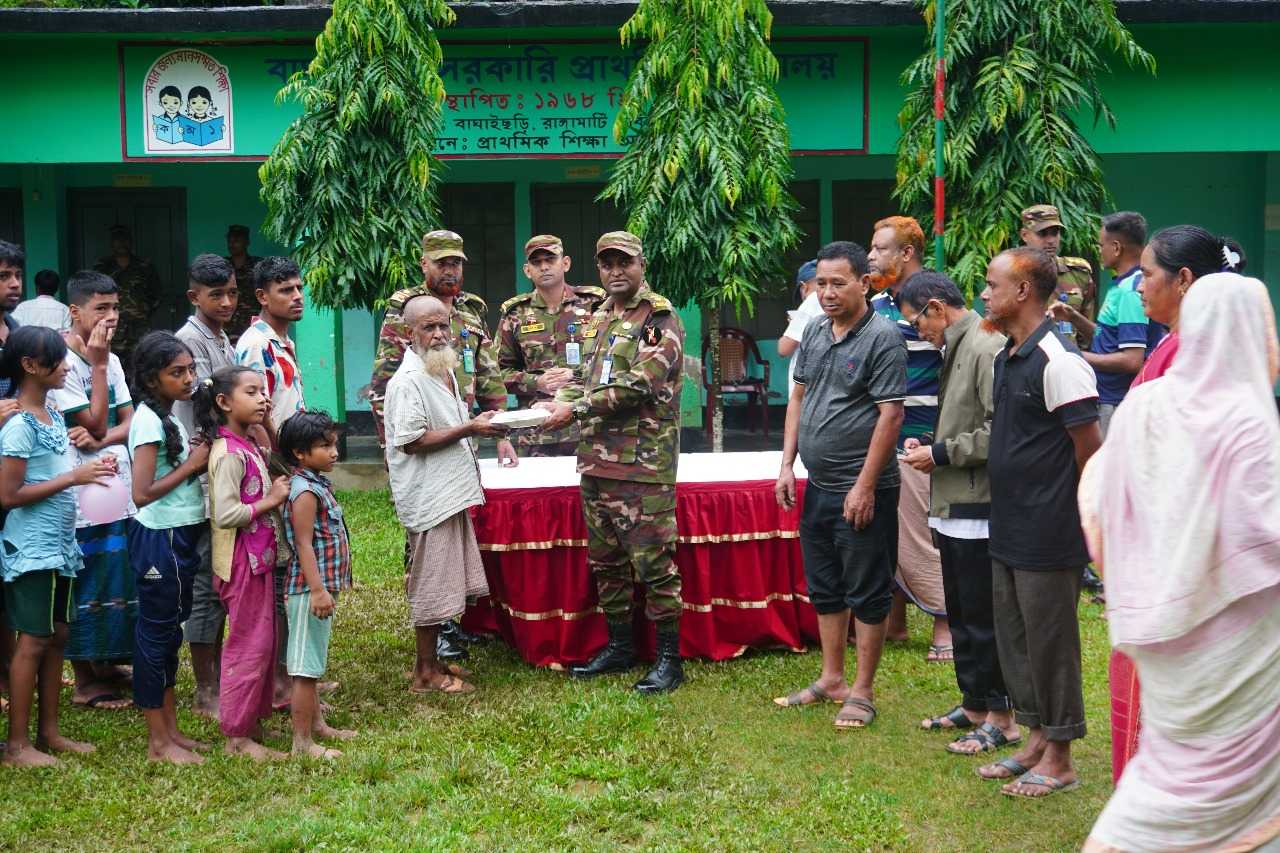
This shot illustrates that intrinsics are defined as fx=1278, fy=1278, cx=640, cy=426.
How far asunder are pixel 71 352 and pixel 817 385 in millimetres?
3230

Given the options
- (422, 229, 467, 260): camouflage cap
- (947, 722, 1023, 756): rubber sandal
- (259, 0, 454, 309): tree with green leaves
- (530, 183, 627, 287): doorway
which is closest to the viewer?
(947, 722, 1023, 756): rubber sandal

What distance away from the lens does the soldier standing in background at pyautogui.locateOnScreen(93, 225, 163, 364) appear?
40.7ft

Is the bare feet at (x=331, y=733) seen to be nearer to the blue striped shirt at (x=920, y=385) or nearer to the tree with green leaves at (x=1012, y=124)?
the blue striped shirt at (x=920, y=385)

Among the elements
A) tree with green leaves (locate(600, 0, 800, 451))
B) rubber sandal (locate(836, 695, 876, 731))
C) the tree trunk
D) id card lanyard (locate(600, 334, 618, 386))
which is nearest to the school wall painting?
tree with green leaves (locate(600, 0, 800, 451))

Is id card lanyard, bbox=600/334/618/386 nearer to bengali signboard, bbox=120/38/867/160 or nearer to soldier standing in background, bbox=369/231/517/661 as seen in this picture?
soldier standing in background, bbox=369/231/517/661

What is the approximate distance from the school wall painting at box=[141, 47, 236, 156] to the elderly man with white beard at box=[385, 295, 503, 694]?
635cm

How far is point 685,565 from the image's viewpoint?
6289 mm

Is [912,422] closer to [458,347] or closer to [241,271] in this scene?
[458,347]

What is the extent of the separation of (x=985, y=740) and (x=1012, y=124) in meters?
6.16

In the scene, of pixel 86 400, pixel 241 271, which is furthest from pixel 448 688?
pixel 241 271

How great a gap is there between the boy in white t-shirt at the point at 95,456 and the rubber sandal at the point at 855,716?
309cm

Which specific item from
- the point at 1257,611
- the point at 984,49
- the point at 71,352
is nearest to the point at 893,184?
the point at 984,49

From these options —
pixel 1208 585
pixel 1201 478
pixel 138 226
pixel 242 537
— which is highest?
pixel 138 226

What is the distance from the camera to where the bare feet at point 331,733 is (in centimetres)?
522
